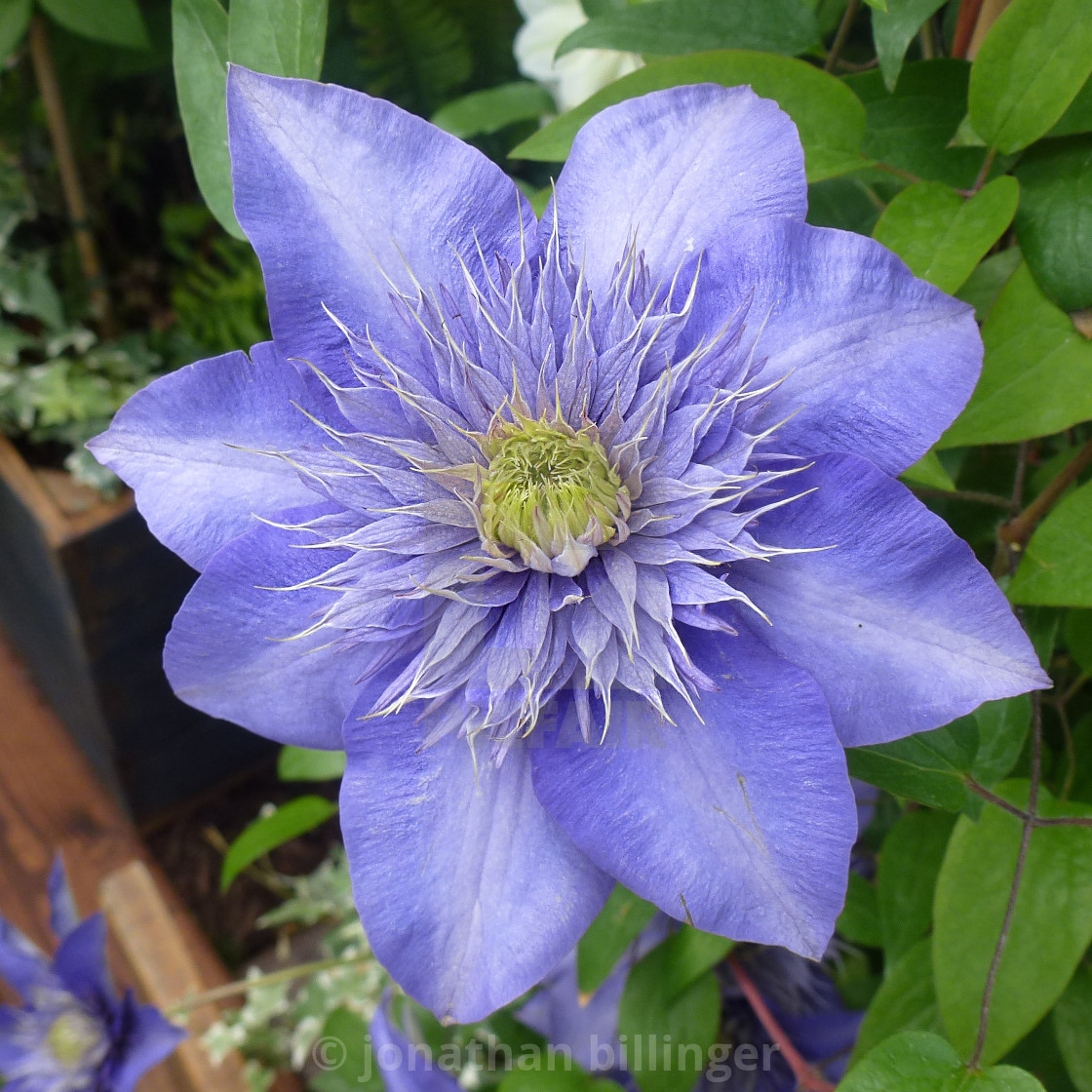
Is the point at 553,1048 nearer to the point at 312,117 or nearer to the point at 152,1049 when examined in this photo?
the point at 152,1049

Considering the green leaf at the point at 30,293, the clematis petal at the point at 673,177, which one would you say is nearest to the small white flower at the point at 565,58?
the clematis petal at the point at 673,177

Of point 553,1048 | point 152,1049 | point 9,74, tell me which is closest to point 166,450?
point 553,1048

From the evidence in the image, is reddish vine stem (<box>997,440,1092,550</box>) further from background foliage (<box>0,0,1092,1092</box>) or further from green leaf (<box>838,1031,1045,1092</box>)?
green leaf (<box>838,1031,1045,1092</box>)

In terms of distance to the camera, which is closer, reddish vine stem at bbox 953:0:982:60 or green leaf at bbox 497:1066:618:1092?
reddish vine stem at bbox 953:0:982:60

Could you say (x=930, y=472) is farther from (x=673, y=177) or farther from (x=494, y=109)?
Answer: (x=494, y=109)

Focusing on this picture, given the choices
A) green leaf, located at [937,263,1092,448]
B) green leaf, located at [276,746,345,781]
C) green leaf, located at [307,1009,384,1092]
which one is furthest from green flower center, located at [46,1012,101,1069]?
green leaf, located at [937,263,1092,448]
